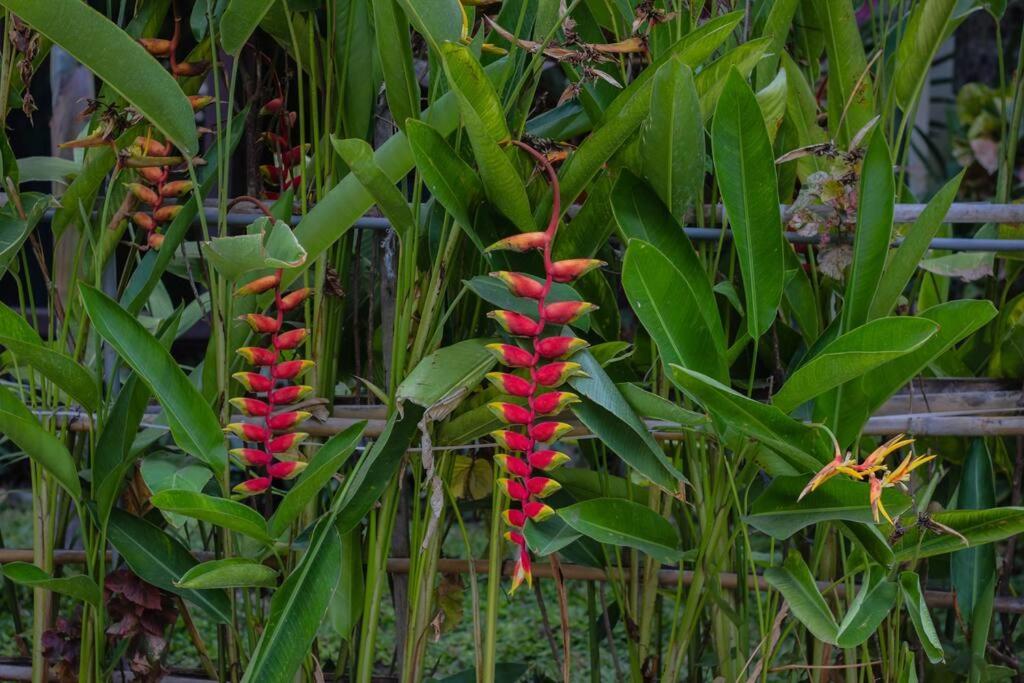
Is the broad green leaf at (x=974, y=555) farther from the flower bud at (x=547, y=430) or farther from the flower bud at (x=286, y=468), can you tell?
the flower bud at (x=286, y=468)

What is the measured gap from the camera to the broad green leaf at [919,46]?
45.2 inches

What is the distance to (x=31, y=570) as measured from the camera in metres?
1.13

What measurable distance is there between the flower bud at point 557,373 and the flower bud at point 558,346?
0.03ft

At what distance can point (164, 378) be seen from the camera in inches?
41.6

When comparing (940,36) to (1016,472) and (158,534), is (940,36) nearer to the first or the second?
(1016,472)

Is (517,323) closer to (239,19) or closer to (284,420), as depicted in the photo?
(284,420)

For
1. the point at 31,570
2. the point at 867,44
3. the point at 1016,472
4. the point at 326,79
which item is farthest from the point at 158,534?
the point at 867,44

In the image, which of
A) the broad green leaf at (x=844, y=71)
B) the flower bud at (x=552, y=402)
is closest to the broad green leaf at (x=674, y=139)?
the flower bud at (x=552, y=402)

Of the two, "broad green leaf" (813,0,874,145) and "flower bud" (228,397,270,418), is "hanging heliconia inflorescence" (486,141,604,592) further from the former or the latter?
"broad green leaf" (813,0,874,145)

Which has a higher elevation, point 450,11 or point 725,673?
point 450,11

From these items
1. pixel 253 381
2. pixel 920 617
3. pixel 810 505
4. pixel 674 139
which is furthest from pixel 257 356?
pixel 920 617

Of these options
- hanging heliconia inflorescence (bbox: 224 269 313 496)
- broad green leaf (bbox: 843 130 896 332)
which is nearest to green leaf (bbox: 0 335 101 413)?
hanging heliconia inflorescence (bbox: 224 269 313 496)

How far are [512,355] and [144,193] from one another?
525mm

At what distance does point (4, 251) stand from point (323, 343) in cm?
37
